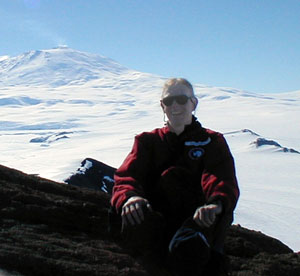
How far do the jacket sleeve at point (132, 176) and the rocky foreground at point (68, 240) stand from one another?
0.43 meters

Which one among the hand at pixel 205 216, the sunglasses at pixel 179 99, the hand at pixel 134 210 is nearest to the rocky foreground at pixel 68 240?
the hand at pixel 134 210

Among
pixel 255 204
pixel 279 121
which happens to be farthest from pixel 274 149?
pixel 279 121

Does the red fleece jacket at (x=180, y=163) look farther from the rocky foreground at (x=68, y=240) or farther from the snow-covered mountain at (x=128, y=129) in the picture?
the snow-covered mountain at (x=128, y=129)

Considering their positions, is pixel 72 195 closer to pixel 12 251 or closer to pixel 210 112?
pixel 12 251

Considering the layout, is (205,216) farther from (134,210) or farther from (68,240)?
(68,240)

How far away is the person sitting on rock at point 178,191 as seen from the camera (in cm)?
217

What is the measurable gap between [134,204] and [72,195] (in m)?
1.76

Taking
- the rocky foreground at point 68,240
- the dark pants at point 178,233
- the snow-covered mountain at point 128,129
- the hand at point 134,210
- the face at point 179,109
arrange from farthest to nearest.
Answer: the snow-covered mountain at point 128,129 → the face at point 179,109 → the rocky foreground at point 68,240 → the hand at point 134,210 → the dark pants at point 178,233

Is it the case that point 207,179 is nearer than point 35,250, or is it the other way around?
point 207,179

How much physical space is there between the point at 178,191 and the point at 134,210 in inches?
11.2

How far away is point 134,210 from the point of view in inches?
88.1

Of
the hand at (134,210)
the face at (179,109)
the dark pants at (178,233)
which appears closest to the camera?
the dark pants at (178,233)

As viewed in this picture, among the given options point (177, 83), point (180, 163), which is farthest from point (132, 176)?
point (177, 83)

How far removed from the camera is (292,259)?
3.38 meters
